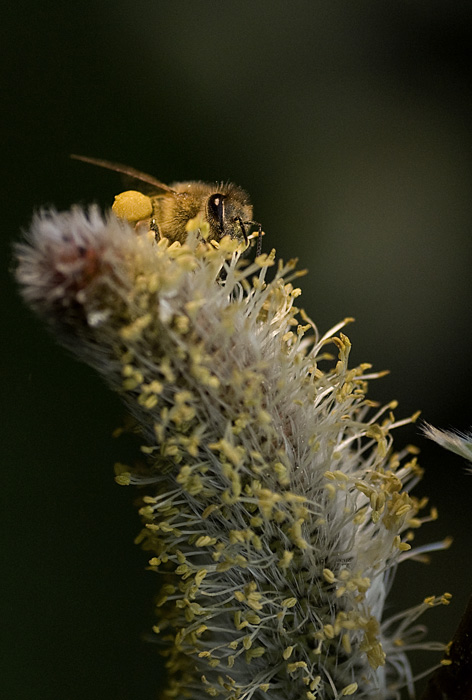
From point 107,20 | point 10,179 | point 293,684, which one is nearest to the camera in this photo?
point 293,684

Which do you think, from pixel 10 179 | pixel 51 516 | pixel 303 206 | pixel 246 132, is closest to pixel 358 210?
→ pixel 303 206

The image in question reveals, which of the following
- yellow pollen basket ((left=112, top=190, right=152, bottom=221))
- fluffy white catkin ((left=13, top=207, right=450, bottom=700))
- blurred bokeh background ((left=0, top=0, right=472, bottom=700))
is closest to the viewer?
fluffy white catkin ((left=13, top=207, right=450, bottom=700))

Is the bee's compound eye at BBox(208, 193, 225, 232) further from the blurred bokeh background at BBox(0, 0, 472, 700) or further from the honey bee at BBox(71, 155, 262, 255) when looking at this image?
the blurred bokeh background at BBox(0, 0, 472, 700)

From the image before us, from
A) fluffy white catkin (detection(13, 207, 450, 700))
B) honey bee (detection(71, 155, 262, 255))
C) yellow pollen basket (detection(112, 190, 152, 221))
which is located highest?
honey bee (detection(71, 155, 262, 255))

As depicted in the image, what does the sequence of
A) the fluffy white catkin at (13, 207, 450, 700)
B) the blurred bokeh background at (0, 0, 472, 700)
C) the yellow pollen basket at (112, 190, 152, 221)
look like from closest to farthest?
the fluffy white catkin at (13, 207, 450, 700)
the yellow pollen basket at (112, 190, 152, 221)
the blurred bokeh background at (0, 0, 472, 700)

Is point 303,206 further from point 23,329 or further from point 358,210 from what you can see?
point 23,329

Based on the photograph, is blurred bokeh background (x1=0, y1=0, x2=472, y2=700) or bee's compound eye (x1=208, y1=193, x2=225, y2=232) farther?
blurred bokeh background (x1=0, y1=0, x2=472, y2=700)

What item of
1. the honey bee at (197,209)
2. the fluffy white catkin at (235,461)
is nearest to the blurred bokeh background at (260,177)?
the honey bee at (197,209)

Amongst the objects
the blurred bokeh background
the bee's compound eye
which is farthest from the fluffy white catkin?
the blurred bokeh background
